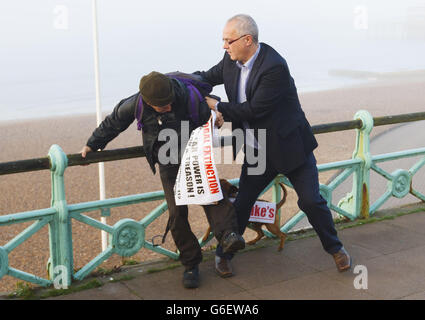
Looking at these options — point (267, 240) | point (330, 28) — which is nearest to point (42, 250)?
point (267, 240)

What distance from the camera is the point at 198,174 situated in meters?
4.47

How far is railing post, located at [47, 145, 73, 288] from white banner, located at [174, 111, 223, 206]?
2.65ft

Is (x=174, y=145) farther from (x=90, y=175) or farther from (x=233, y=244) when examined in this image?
(x=90, y=175)

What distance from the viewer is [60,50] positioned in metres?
74.1

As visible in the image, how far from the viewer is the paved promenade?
453 cm

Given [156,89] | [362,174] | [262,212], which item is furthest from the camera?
[362,174]

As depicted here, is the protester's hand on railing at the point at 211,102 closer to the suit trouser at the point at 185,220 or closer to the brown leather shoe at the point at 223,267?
the suit trouser at the point at 185,220

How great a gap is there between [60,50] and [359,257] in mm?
72362

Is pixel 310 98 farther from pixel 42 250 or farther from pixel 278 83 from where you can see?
pixel 278 83

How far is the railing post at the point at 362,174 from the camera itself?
6.08 m

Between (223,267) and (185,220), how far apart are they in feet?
1.65

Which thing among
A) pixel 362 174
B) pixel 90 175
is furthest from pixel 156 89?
pixel 90 175

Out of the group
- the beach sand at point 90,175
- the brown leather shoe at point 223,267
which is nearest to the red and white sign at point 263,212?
the brown leather shoe at point 223,267

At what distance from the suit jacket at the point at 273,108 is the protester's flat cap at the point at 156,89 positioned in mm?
452
